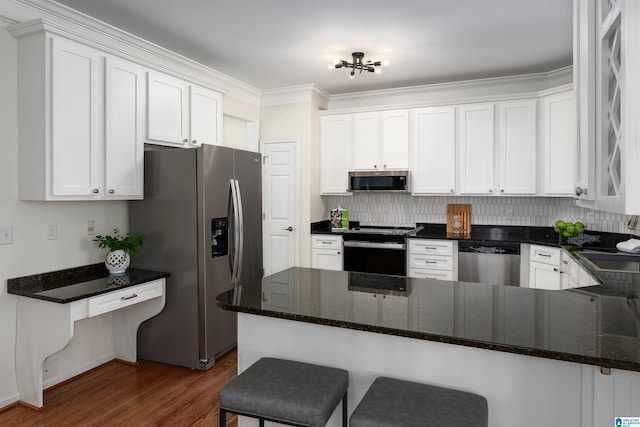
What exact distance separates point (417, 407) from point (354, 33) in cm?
282

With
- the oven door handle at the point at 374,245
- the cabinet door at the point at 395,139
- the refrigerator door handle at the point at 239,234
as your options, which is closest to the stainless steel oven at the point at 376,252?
the oven door handle at the point at 374,245

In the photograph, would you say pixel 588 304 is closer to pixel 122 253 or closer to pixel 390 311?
pixel 390 311

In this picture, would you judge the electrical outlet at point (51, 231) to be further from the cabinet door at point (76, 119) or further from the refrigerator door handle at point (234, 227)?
the refrigerator door handle at point (234, 227)

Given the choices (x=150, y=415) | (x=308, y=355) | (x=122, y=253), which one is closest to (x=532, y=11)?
(x=308, y=355)

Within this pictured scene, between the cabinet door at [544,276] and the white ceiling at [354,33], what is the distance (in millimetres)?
1948

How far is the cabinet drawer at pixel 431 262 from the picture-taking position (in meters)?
4.27

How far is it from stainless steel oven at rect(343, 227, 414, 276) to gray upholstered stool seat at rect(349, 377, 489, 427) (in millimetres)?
2929

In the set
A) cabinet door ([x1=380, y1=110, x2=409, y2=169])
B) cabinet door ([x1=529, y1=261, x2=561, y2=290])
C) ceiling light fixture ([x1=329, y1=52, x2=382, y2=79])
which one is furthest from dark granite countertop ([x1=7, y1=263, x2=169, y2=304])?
cabinet door ([x1=529, y1=261, x2=561, y2=290])

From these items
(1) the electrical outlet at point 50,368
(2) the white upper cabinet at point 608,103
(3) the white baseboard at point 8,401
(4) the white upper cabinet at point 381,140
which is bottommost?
(3) the white baseboard at point 8,401

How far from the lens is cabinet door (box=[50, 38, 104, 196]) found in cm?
261

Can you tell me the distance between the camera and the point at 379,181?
4.69m

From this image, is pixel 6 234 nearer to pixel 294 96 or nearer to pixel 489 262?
pixel 294 96

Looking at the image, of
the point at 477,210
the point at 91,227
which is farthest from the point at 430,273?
the point at 91,227

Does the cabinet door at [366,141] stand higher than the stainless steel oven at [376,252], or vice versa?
the cabinet door at [366,141]
